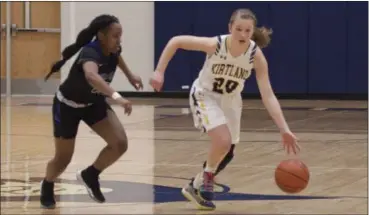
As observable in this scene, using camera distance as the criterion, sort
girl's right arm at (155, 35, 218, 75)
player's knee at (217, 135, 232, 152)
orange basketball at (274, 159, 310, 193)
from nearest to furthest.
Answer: orange basketball at (274, 159, 310, 193)
girl's right arm at (155, 35, 218, 75)
player's knee at (217, 135, 232, 152)

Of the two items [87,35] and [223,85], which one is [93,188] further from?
[223,85]

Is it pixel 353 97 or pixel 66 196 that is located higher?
pixel 66 196

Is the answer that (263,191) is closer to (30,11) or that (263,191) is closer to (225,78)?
(225,78)

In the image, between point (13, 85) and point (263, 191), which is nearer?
point (263, 191)

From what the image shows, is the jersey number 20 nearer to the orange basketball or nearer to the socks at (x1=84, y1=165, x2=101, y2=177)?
the orange basketball

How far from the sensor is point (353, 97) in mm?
19250

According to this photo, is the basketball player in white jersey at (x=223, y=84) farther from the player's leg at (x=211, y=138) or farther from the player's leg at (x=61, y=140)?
the player's leg at (x=61, y=140)

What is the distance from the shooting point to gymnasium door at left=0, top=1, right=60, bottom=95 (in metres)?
20.2

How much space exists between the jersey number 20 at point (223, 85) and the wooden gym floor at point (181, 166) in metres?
0.91

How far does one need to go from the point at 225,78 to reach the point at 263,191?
4.31 ft

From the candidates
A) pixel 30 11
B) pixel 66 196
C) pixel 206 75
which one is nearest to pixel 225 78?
pixel 206 75

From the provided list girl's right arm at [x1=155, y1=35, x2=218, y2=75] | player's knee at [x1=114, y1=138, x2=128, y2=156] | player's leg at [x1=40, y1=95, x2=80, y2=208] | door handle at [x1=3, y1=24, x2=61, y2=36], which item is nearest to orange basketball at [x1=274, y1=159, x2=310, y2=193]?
girl's right arm at [x1=155, y1=35, x2=218, y2=75]

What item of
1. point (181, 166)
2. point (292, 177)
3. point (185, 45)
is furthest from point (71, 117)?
point (181, 166)

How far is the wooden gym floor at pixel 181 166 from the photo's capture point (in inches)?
268
